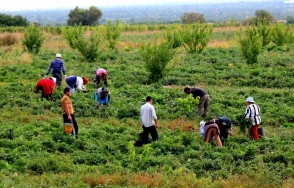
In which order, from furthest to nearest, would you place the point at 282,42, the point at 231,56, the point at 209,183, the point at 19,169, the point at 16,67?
the point at 282,42 → the point at 231,56 → the point at 16,67 → the point at 19,169 → the point at 209,183

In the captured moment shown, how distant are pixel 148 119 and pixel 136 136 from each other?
101 cm

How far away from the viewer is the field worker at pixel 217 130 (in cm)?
1185

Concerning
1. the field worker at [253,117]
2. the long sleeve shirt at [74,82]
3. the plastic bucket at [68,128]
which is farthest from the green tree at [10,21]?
the field worker at [253,117]

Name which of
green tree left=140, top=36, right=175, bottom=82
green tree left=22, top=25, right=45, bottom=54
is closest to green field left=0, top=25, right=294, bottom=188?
green tree left=140, top=36, right=175, bottom=82

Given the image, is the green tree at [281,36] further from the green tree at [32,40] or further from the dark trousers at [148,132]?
the dark trousers at [148,132]

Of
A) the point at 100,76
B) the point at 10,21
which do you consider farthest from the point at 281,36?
the point at 10,21

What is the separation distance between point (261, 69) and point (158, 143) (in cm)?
1156

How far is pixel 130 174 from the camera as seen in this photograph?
9.70 m

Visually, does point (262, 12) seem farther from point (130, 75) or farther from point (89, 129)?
point (89, 129)

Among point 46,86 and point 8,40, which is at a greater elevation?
point 8,40

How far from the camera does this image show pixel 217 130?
466 inches

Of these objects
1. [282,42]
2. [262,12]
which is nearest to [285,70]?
[282,42]

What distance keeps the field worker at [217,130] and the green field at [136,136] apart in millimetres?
270

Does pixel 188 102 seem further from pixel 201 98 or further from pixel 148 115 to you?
pixel 148 115
